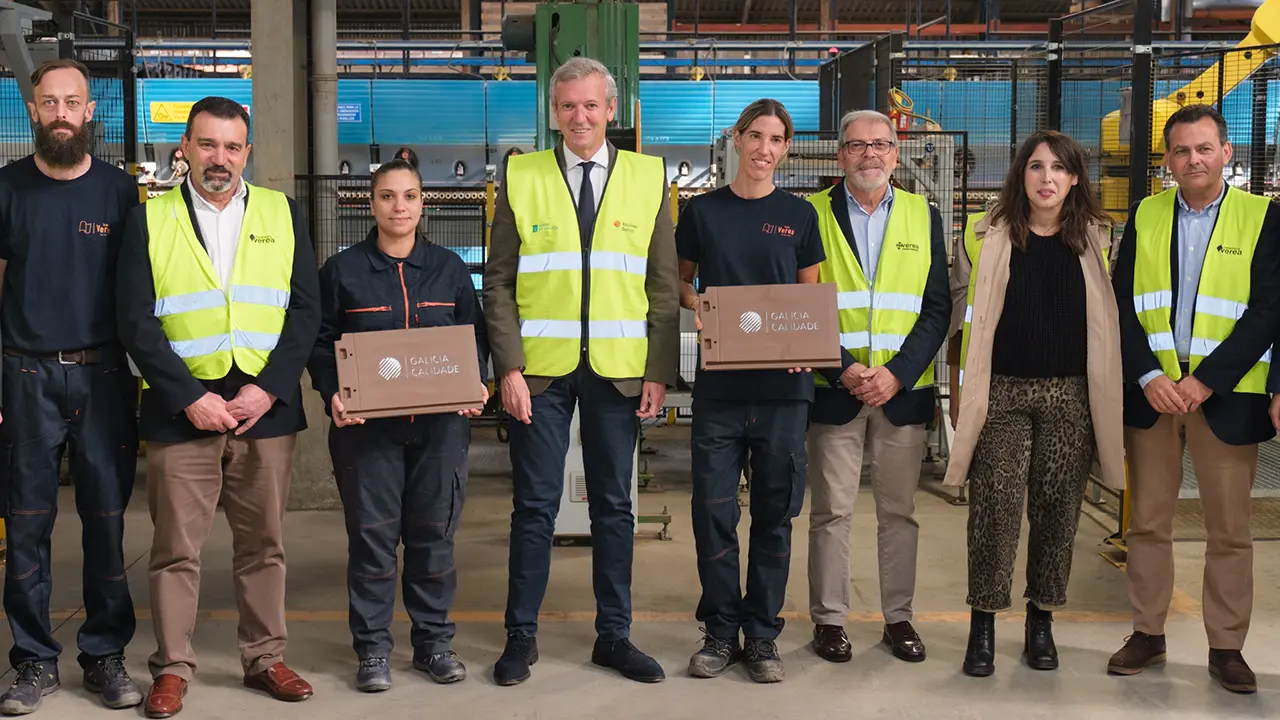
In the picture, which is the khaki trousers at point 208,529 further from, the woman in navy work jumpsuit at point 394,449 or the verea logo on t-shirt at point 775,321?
the verea logo on t-shirt at point 775,321

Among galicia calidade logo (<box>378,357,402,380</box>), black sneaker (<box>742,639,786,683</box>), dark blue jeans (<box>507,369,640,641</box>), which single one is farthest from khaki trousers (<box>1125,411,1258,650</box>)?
galicia calidade logo (<box>378,357,402,380</box>)

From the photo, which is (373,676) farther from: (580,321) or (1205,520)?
(1205,520)

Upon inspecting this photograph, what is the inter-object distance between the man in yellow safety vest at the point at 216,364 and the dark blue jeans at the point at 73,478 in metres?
0.16

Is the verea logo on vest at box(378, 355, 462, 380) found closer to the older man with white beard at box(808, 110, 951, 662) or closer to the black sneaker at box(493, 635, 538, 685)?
the black sneaker at box(493, 635, 538, 685)

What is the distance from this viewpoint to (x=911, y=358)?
410cm

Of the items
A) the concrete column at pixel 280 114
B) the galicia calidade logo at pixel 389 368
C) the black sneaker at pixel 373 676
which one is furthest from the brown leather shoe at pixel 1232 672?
the concrete column at pixel 280 114

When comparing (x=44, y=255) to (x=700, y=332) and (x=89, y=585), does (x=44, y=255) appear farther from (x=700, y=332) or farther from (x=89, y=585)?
(x=700, y=332)

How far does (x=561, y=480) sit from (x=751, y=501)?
2.16ft

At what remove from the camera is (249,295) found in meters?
3.70

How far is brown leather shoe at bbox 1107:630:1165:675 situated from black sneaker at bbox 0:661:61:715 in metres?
3.60

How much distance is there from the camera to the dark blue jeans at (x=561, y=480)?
3943 millimetres

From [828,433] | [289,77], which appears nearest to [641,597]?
[828,433]

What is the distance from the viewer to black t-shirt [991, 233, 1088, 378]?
3.92 metres

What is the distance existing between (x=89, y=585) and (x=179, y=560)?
0.36m
